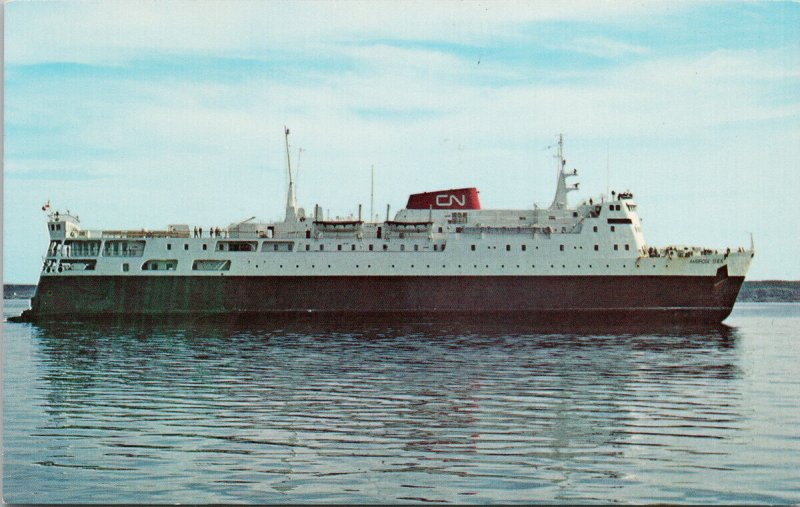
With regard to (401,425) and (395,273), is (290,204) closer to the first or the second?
(395,273)

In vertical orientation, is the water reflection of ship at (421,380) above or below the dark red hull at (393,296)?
below

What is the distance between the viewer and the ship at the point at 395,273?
115ft

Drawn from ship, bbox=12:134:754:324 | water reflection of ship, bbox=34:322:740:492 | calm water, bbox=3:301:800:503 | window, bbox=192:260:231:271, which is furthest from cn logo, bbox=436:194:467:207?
calm water, bbox=3:301:800:503

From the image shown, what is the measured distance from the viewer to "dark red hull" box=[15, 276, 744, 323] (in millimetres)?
34906

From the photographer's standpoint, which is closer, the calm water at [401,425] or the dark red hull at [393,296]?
the calm water at [401,425]

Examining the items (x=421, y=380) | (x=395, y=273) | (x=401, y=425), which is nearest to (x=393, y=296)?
(x=395, y=273)

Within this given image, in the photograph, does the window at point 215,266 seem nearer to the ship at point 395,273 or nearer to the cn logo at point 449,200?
the ship at point 395,273

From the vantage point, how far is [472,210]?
36.4 meters

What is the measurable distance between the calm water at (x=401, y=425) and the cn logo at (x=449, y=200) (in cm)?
1395

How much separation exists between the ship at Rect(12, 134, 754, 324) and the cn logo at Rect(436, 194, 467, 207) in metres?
1.32

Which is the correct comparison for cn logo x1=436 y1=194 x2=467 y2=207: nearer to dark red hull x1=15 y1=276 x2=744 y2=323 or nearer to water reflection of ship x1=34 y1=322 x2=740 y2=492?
dark red hull x1=15 y1=276 x2=744 y2=323

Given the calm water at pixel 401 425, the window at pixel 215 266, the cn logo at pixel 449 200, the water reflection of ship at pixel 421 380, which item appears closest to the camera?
the calm water at pixel 401 425

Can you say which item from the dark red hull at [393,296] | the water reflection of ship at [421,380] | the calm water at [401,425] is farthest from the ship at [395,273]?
the calm water at [401,425]

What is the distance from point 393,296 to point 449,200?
4.91 meters
